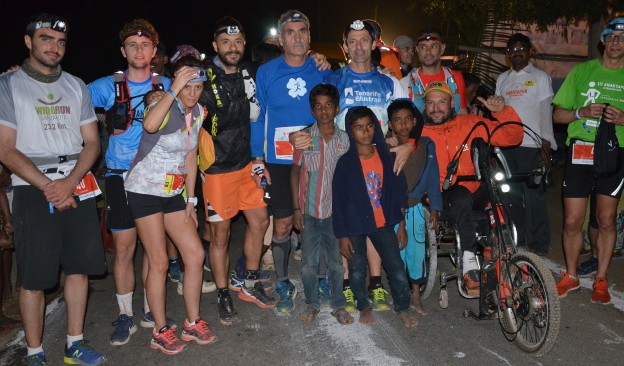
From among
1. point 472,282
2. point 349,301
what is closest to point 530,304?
point 472,282

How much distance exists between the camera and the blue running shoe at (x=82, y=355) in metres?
4.04

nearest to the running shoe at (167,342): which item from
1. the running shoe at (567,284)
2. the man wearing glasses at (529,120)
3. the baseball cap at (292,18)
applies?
the baseball cap at (292,18)

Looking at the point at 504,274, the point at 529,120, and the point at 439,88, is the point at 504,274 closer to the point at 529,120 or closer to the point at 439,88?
the point at 439,88

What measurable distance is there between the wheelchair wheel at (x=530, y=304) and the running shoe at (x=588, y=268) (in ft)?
Answer: 5.67

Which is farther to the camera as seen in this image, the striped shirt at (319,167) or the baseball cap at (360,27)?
the baseball cap at (360,27)

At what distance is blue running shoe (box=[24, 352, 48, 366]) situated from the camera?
3.90 metres

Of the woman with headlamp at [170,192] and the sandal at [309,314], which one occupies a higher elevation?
the woman with headlamp at [170,192]

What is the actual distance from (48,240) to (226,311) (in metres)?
1.60

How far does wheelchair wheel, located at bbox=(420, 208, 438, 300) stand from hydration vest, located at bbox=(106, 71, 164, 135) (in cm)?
259

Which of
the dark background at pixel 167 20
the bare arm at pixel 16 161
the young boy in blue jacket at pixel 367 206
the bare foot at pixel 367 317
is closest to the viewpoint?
the bare arm at pixel 16 161

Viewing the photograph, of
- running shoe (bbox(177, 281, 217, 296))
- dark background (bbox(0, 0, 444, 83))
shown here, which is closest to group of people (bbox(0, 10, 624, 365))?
running shoe (bbox(177, 281, 217, 296))

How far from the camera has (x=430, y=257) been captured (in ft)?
15.0

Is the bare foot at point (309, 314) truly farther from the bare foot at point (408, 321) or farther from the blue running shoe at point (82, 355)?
the blue running shoe at point (82, 355)

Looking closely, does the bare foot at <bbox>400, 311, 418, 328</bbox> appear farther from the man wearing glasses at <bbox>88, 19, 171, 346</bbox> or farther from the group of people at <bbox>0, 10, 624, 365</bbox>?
the man wearing glasses at <bbox>88, 19, 171, 346</bbox>
